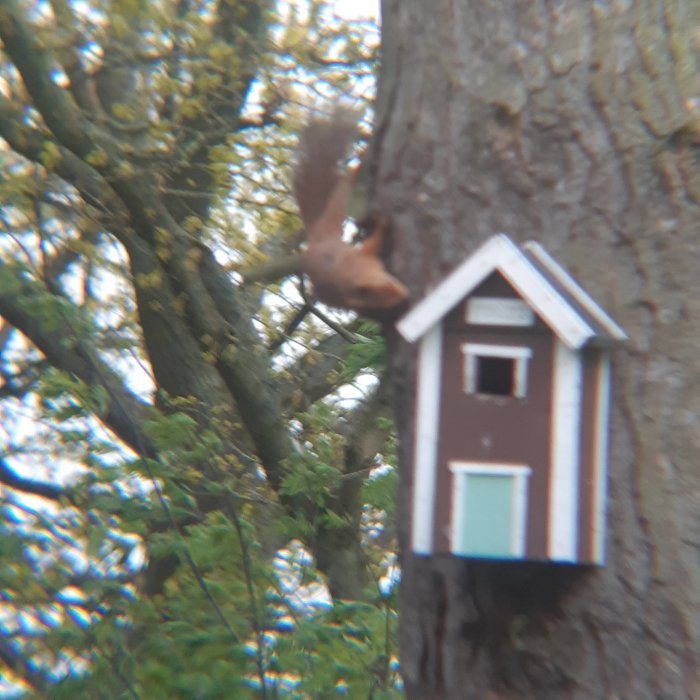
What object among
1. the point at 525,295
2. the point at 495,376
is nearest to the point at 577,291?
the point at 525,295

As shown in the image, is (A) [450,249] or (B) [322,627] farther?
(B) [322,627]

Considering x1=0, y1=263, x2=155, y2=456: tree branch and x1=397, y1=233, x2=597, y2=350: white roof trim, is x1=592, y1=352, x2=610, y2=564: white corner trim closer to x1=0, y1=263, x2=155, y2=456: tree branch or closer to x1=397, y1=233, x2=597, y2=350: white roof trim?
x1=397, y1=233, x2=597, y2=350: white roof trim

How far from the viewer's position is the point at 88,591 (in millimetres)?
3799

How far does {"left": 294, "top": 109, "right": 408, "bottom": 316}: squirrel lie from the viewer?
83.7 inches

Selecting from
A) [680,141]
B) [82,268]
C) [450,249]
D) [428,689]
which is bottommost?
[428,689]

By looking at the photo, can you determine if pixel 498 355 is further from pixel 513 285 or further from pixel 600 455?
pixel 600 455

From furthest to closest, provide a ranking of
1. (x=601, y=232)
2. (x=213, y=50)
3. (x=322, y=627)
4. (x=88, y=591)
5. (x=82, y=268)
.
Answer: (x=82, y=268)
(x=213, y=50)
(x=88, y=591)
(x=322, y=627)
(x=601, y=232)

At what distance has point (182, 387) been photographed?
236 inches

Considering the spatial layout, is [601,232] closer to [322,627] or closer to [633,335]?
[633,335]

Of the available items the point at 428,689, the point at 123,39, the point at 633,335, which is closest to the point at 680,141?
the point at 633,335

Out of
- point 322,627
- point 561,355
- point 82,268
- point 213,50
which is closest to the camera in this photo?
point 561,355

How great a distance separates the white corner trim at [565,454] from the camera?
1861 millimetres

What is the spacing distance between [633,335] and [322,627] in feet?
6.10

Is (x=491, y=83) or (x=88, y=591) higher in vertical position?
(x=491, y=83)
